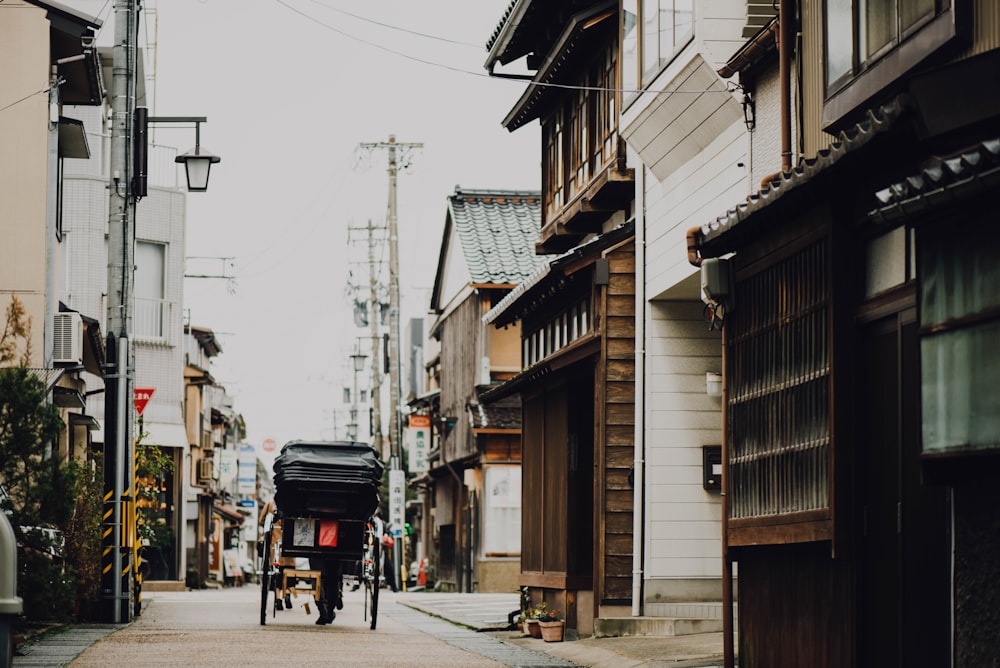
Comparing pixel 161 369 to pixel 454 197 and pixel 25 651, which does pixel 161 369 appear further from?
pixel 25 651

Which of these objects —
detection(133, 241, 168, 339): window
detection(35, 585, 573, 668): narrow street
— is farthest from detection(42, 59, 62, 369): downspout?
detection(133, 241, 168, 339): window

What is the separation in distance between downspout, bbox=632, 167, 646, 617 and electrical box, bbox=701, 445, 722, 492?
79cm

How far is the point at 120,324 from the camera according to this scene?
75.1 ft

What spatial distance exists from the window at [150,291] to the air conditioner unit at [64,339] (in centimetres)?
1752

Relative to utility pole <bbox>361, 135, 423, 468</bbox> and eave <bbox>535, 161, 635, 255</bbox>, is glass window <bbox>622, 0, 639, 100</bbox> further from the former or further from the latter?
utility pole <bbox>361, 135, 423, 468</bbox>

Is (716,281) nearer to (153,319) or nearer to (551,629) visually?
(551,629)

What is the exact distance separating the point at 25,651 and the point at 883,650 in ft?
31.1

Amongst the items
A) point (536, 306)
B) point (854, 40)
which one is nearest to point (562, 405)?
point (536, 306)

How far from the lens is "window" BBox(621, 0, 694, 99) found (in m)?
17.8

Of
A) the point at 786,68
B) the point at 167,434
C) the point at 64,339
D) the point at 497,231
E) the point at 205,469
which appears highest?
the point at 497,231

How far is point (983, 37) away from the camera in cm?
1026

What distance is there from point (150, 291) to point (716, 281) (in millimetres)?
31561

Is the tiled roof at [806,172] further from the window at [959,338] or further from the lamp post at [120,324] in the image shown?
the lamp post at [120,324]

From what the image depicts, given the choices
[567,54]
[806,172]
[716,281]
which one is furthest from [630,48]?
[806,172]
